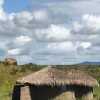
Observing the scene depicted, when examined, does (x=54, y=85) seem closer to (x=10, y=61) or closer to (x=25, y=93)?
(x=25, y=93)

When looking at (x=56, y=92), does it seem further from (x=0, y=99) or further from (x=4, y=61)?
(x=4, y=61)

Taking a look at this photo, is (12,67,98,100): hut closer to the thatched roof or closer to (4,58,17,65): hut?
the thatched roof

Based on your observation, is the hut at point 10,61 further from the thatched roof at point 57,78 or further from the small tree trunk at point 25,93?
the small tree trunk at point 25,93

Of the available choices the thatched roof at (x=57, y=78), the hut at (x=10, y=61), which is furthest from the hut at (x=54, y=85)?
the hut at (x=10, y=61)

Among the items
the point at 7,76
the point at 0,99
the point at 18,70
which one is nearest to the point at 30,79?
the point at 0,99

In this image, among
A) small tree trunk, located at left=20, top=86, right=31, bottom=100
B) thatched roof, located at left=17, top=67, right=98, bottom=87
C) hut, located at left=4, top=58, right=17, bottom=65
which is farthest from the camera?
hut, located at left=4, top=58, right=17, bottom=65

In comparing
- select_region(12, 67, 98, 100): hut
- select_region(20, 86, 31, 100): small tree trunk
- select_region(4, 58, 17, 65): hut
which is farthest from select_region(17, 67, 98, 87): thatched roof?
select_region(4, 58, 17, 65): hut

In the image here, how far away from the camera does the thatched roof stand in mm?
22781

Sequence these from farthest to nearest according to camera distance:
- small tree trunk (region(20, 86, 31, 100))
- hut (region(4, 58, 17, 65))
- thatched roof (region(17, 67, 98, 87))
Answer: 1. hut (region(4, 58, 17, 65))
2. small tree trunk (region(20, 86, 31, 100))
3. thatched roof (region(17, 67, 98, 87))

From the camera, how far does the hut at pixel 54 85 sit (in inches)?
900

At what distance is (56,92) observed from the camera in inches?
904

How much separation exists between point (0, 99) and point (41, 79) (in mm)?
6423

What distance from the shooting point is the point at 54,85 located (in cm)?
2275

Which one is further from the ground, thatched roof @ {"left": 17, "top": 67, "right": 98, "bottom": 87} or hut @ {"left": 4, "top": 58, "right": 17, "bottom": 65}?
hut @ {"left": 4, "top": 58, "right": 17, "bottom": 65}
